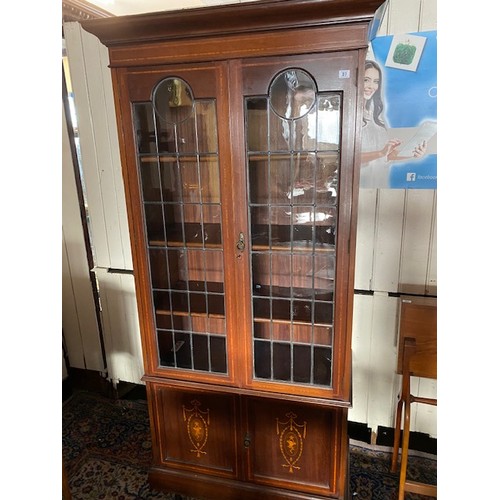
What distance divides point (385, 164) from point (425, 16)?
614mm

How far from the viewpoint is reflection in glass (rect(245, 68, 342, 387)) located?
4.32 ft

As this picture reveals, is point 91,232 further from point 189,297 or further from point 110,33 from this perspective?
point 110,33

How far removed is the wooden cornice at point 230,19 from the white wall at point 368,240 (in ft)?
1.97

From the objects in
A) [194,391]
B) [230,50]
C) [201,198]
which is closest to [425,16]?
[230,50]

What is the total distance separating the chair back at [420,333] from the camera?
1645 millimetres

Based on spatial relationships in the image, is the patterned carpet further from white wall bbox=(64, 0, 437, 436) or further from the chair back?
the chair back

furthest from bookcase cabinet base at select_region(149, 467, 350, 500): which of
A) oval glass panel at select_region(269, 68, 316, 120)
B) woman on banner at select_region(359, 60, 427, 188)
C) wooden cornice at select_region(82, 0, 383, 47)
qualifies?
wooden cornice at select_region(82, 0, 383, 47)

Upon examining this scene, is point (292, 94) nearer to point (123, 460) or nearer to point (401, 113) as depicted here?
point (401, 113)

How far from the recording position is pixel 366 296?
6.24ft

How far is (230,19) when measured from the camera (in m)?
1.19

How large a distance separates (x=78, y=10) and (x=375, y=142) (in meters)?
1.69

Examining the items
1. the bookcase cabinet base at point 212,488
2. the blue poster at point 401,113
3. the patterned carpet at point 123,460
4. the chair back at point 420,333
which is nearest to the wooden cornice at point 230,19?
the blue poster at point 401,113

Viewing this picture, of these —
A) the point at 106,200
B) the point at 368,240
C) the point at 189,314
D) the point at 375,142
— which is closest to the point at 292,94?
the point at 375,142
